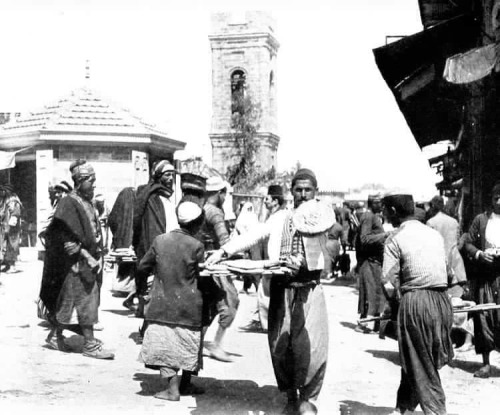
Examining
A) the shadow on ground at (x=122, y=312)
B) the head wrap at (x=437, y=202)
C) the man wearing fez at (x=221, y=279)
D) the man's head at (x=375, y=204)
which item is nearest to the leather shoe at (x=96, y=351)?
the man wearing fez at (x=221, y=279)

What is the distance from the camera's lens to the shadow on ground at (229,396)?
18.5 feet

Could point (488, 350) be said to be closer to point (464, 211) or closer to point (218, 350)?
point (218, 350)

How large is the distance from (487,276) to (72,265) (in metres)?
3.94

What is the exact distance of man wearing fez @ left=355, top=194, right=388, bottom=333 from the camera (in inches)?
374

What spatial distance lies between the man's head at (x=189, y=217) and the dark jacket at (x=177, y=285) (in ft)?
0.48

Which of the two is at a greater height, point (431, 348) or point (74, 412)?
point (431, 348)

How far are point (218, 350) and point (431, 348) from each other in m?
3.02

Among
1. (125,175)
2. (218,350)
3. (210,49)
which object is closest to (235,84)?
(210,49)

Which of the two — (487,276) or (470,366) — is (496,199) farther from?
(470,366)

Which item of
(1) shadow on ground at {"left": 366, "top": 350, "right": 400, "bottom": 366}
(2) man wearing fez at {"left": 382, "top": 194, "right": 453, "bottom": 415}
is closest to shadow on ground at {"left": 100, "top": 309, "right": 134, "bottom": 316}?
(1) shadow on ground at {"left": 366, "top": 350, "right": 400, "bottom": 366}

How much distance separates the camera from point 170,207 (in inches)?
325

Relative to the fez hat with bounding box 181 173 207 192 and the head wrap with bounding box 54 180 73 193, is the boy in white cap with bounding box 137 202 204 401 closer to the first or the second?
the fez hat with bounding box 181 173 207 192

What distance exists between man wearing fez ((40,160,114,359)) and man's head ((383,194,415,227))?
3236 millimetres

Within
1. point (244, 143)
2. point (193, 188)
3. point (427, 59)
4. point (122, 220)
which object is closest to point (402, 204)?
point (193, 188)
